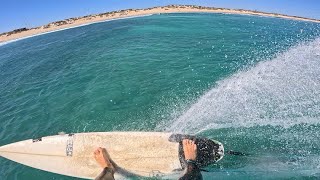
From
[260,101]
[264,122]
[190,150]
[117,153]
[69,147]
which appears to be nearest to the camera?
[190,150]

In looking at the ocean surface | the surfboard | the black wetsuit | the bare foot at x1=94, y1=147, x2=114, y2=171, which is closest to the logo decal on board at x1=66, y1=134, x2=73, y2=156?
the surfboard

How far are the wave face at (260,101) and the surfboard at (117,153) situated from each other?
2.39 m

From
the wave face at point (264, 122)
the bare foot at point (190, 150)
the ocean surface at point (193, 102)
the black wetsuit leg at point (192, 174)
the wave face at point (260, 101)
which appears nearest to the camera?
the black wetsuit leg at point (192, 174)

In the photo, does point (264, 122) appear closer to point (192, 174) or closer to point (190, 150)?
point (190, 150)

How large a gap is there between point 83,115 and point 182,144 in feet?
22.3

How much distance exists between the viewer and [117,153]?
9.55m

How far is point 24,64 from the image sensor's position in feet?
103

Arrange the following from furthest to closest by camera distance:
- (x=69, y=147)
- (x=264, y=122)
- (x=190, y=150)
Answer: (x=264, y=122)
(x=69, y=147)
(x=190, y=150)

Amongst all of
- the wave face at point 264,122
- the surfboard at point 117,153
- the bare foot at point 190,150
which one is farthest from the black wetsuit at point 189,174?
the wave face at point 264,122

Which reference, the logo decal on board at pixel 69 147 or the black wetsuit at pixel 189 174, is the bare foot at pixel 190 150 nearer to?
the black wetsuit at pixel 189 174

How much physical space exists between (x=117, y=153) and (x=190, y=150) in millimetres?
2361

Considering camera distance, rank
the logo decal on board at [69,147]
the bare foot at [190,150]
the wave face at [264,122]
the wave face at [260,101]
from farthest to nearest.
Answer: the wave face at [260,101]
the logo decal on board at [69,147]
the wave face at [264,122]
the bare foot at [190,150]

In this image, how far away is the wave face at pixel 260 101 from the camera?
11984mm

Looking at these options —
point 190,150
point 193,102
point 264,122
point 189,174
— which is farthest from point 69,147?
point 264,122
